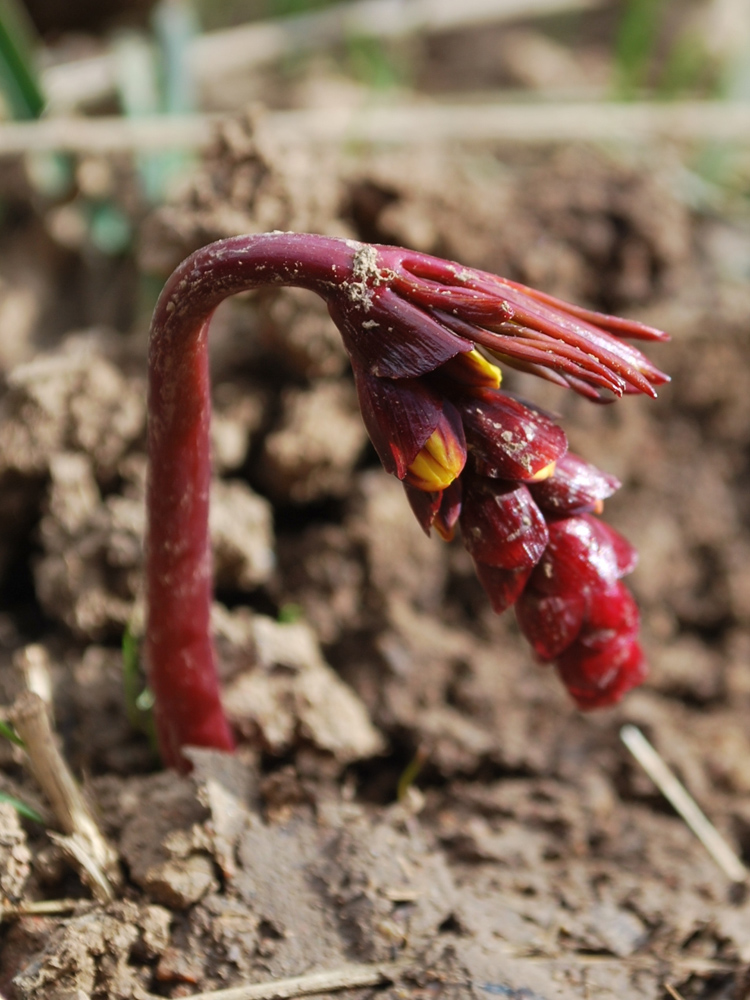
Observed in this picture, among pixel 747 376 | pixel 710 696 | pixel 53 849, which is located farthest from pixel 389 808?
pixel 747 376

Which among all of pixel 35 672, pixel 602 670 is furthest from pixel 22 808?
pixel 602 670

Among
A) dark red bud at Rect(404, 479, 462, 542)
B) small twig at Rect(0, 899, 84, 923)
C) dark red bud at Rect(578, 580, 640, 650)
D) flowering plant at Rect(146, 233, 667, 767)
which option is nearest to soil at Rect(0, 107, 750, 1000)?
small twig at Rect(0, 899, 84, 923)

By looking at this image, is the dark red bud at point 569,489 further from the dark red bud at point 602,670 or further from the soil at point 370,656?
the soil at point 370,656

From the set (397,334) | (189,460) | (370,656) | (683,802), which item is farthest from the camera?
(370,656)

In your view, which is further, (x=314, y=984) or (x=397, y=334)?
(x=314, y=984)

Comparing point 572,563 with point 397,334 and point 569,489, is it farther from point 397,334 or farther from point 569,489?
point 397,334

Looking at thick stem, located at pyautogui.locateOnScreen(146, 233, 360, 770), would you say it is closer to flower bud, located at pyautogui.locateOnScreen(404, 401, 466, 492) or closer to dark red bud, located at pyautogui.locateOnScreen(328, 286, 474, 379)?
dark red bud, located at pyautogui.locateOnScreen(328, 286, 474, 379)

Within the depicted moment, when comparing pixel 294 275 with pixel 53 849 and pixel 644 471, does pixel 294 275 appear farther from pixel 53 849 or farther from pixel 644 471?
pixel 644 471
